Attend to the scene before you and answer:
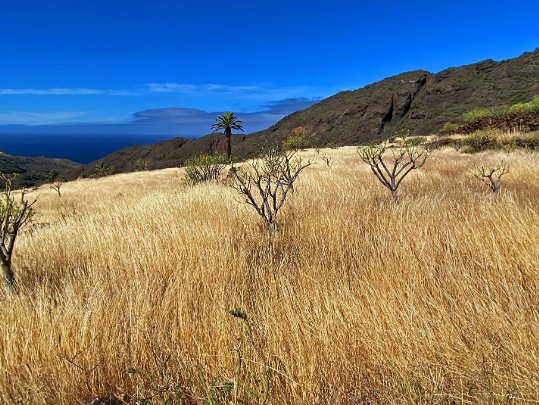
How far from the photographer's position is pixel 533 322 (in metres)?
2.07

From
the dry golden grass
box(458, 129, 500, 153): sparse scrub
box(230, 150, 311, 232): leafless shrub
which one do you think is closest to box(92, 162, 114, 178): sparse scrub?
box(458, 129, 500, 153): sparse scrub

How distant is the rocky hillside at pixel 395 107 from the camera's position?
83438 millimetres

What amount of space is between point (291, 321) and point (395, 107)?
124m

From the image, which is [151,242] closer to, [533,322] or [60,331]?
[60,331]

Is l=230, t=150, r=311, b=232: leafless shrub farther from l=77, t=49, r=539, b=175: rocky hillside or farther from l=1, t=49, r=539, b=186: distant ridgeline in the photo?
l=77, t=49, r=539, b=175: rocky hillside

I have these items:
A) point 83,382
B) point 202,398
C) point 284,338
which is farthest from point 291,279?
point 83,382

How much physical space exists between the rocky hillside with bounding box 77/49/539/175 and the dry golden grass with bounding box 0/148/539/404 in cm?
6639

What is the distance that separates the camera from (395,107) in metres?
114

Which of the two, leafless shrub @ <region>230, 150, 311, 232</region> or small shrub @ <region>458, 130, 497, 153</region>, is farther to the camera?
small shrub @ <region>458, 130, 497, 153</region>

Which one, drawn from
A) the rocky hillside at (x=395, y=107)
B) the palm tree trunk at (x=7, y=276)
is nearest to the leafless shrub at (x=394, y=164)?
the palm tree trunk at (x=7, y=276)

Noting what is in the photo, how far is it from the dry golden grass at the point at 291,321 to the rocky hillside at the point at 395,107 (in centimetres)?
6639

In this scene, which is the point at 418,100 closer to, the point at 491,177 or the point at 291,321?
the point at 491,177

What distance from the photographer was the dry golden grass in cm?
174

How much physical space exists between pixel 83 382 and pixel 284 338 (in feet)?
3.90
